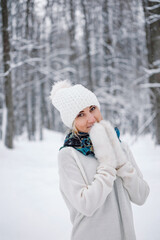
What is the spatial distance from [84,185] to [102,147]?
0.25 meters

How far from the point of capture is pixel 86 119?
1.33 meters

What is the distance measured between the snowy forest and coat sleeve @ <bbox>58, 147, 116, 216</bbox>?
10.6 ft

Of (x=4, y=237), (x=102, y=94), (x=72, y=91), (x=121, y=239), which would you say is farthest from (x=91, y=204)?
(x=102, y=94)

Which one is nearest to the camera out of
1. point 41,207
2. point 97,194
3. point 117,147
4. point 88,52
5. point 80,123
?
point 97,194

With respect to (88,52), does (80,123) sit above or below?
below

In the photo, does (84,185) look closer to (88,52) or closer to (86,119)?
(86,119)

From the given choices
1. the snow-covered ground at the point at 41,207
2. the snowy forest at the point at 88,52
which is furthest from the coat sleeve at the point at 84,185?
the snowy forest at the point at 88,52

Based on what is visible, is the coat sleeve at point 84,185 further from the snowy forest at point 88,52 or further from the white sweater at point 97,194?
the snowy forest at point 88,52

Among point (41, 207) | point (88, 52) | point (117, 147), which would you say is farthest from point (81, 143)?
point (88, 52)

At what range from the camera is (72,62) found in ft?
36.9

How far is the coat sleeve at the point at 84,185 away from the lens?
111 centimetres

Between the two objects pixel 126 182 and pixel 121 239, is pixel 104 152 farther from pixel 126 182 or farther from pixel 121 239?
pixel 121 239

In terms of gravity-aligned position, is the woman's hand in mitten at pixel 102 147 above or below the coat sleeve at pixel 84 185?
above

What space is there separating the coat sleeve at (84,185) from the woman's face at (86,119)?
223mm
